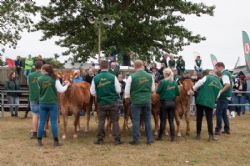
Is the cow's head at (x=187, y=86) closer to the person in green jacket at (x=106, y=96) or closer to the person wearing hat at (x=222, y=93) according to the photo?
the person wearing hat at (x=222, y=93)

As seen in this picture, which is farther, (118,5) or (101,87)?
(118,5)

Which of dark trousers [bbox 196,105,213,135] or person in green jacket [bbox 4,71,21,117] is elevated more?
person in green jacket [bbox 4,71,21,117]

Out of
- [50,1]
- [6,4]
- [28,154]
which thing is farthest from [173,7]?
[28,154]

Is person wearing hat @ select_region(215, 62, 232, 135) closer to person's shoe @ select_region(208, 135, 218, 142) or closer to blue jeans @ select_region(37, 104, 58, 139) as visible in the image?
person's shoe @ select_region(208, 135, 218, 142)

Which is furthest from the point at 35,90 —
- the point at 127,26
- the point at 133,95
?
the point at 127,26

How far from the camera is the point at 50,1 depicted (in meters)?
30.8

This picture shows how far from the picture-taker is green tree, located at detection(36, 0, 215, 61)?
2864cm

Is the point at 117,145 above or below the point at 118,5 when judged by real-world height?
below

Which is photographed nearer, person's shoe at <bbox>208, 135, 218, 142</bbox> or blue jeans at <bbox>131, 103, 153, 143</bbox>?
blue jeans at <bbox>131, 103, 153, 143</bbox>

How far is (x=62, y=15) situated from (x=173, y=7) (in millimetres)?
8144

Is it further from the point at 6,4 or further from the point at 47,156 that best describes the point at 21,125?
the point at 6,4

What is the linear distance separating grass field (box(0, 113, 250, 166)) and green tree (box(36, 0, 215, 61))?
16315 mm

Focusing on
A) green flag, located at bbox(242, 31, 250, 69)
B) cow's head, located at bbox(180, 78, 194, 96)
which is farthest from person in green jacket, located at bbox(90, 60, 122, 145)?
green flag, located at bbox(242, 31, 250, 69)

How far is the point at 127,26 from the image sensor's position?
93.4 ft
